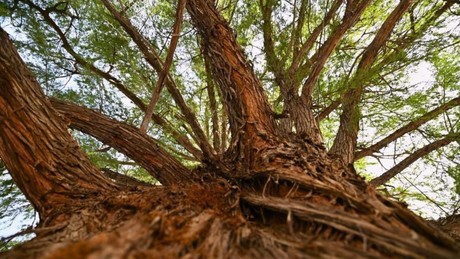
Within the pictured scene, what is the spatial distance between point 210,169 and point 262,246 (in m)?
0.66

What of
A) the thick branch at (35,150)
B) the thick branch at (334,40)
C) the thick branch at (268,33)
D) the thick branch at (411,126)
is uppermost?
the thick branch at (268,33)

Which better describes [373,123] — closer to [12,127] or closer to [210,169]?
[210,169]

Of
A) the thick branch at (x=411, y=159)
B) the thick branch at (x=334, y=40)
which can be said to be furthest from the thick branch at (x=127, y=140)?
the thick branch at (x=411, y=159)

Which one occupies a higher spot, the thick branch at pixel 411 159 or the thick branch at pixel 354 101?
the thick branch at pixel 354 101

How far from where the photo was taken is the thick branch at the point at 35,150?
1.03 metres

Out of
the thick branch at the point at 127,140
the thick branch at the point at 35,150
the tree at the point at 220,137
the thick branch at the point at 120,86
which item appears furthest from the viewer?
the thick branch at the point at 120,86

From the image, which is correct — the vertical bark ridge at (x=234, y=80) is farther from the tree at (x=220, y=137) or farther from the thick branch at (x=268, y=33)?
the thick branch at (x=268, y=33)

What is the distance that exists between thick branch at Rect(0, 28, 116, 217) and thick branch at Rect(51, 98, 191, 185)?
53 cm

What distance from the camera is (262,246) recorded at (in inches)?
24.6

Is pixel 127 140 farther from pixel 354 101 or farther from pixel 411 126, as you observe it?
pixel 411 126

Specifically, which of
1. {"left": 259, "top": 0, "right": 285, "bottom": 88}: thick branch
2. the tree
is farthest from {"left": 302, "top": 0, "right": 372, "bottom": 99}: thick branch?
{"left": 259, "top": 0, "right": 285, "bottom": 88}: thick branch

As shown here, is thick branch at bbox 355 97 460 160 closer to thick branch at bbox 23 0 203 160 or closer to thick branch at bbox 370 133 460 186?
thick branch at bbox 370 133 460 186

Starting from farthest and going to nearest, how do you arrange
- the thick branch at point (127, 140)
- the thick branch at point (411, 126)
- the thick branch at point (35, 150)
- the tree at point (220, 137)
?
the thick branch at point (411, 126) → the thick branch at point (127, 140) → the thick branch at point (35, 150) → the tree at point (220, 137)

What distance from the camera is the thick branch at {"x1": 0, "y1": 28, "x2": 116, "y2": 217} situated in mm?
1029
